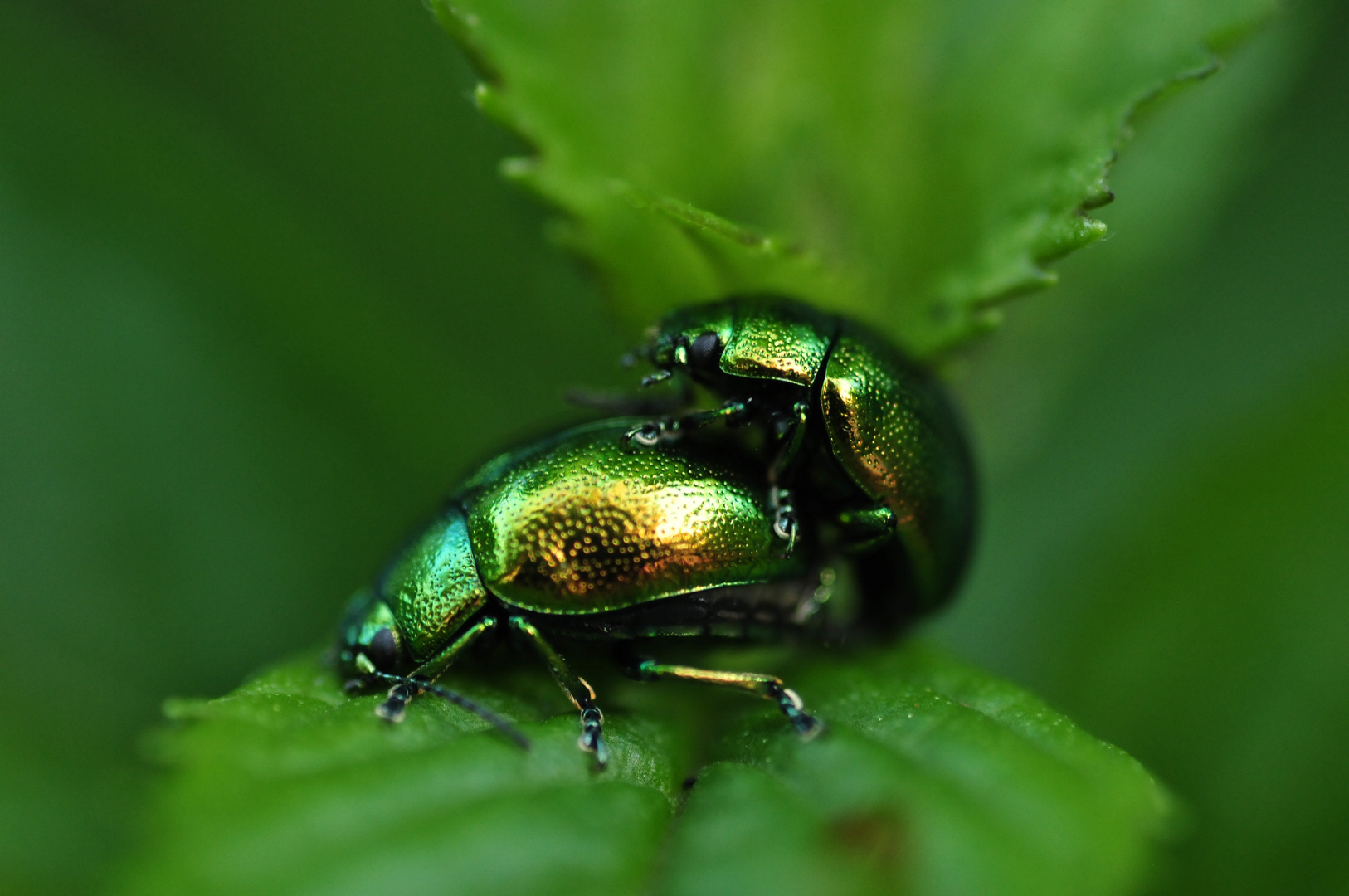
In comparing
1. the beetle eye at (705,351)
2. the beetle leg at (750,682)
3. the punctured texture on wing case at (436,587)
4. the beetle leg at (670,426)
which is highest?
the beetle eye at (705,351)

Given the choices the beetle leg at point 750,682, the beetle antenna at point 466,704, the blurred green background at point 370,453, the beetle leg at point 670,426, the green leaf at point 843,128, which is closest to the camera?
the beetle antenna at point 466,704

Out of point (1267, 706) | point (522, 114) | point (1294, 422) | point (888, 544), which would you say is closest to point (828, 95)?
point (522, 114)

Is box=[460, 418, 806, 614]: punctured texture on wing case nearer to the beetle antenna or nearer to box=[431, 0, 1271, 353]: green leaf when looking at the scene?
the beetle antenna

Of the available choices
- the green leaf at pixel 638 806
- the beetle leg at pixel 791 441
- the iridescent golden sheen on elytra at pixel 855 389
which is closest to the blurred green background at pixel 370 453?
the iridescent golden sheen on elytra at pixel 855 389

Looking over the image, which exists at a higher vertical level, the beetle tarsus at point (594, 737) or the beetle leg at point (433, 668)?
the beetle leg at point (433, 668)

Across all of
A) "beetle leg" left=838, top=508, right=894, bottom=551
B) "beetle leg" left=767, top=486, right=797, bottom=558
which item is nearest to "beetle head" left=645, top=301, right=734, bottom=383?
"beetle leg" left=767, top=486, right=797, bottom=558

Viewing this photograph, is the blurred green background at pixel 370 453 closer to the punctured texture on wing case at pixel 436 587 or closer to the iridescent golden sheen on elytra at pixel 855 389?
the iridescent golden sheen on elytra at pixel 855 389

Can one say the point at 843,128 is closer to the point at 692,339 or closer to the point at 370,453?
the point at 692,339
